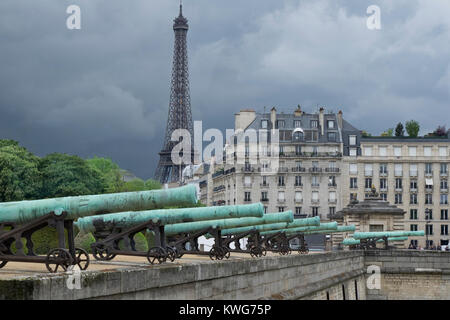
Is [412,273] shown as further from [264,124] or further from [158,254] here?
[264,124]

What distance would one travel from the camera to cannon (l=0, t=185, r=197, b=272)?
41.2 feet

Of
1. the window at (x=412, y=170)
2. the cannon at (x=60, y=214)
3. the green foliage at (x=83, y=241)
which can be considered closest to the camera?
the cannon at (x=60, y=214)

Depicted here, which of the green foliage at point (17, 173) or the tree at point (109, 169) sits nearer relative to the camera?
the green foliage at point (17, 173)

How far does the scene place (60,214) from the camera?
41.5 feet

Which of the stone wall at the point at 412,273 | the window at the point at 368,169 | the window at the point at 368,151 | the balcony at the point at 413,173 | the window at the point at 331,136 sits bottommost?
the stone wall at the point at 412,273

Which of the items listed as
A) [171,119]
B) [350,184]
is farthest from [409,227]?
[171,119]

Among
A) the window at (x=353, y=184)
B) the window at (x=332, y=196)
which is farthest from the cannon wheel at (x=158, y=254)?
the window at (x=353, y=184)

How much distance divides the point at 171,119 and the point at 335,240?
10189cm

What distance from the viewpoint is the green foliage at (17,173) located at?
216 ft

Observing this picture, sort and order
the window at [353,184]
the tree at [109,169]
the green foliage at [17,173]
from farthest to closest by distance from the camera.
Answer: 1. the window at [353,184]
2. the tree at [109,169]
3. the green foliage at [17,173]

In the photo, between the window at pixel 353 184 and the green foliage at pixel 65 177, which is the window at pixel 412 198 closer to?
the window at pixel 353 184

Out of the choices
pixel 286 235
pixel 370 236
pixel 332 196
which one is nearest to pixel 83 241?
pixel 286 235

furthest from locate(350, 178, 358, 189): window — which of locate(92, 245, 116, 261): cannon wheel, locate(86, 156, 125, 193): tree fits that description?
locate(92, 245, 116, 261): cannon wheel

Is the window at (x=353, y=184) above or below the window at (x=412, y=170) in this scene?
below
